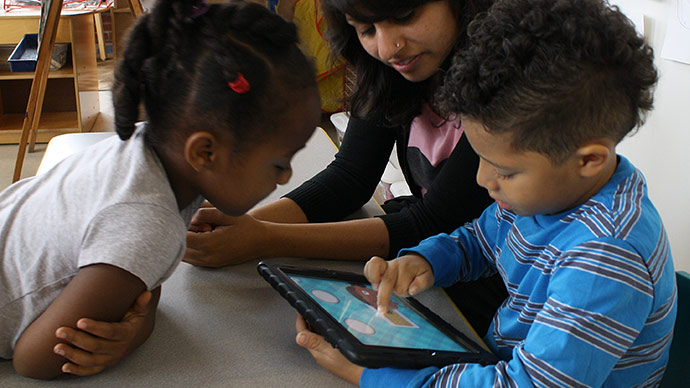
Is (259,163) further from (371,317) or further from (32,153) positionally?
(32,153)

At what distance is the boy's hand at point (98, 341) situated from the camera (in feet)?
2.19

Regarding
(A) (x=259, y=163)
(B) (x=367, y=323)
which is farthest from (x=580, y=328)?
(A) (x=259, y=163)

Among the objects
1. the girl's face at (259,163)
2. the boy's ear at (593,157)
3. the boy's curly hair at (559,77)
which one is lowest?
the girl's face at (259,163)

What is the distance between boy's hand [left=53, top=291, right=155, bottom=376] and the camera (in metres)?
0.67

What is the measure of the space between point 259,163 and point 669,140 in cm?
132

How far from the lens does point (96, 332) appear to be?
674 mm

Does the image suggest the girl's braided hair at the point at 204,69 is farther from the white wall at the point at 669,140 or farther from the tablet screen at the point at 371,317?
the white wall at the point at 669,140

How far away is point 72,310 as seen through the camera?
2.19 ft

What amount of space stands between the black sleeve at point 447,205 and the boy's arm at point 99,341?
472 millimetres

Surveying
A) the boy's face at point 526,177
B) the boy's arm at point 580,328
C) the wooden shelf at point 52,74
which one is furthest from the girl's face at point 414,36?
the wooden shelf at point 52,74

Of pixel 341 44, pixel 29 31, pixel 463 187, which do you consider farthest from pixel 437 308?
pixel 29 31

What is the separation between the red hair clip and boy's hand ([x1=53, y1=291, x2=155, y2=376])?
0.84ft

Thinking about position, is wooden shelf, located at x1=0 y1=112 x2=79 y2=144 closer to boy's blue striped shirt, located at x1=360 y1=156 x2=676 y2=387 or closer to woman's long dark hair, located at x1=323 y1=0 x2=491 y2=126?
woman's long dark hair, located at x1=323 y1=0 x2=491 y2=126

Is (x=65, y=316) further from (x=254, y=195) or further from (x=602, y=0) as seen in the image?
(x=602, y=0)
